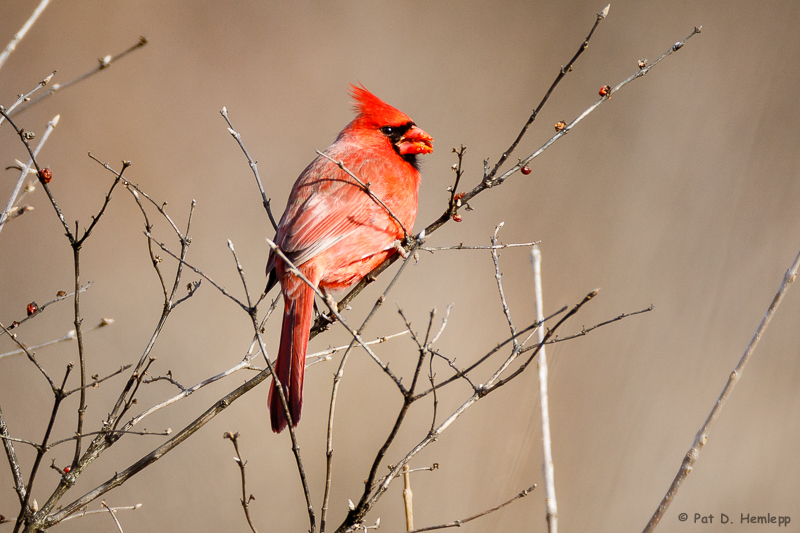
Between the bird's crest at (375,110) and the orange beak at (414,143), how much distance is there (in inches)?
2.3

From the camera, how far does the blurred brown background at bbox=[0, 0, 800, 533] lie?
3.00 metres

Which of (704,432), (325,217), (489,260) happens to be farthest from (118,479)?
(489,260)

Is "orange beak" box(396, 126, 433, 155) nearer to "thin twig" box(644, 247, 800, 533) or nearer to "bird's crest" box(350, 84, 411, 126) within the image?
"bird's crest" box(350, 84, 411, 126)

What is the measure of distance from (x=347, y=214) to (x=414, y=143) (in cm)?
46

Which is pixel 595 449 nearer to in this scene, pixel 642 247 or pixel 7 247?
pixel 642 247

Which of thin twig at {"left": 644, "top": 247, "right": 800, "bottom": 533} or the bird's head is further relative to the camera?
the bird's head

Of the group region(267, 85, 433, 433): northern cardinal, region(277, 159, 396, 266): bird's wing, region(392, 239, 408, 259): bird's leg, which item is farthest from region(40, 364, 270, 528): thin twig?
region(392, 239, 408, 259): bird's leg

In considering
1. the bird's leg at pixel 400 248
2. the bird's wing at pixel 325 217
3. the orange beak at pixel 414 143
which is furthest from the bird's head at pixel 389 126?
the bird's leg at pixel 400 248

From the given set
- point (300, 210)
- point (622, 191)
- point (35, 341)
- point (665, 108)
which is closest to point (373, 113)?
point (300, 210)

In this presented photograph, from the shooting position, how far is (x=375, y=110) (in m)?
2.33

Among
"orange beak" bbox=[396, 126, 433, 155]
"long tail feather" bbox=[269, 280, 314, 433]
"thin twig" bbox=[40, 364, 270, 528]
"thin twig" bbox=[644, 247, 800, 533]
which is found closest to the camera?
"thin twig" bbox=[644, 247, 800, 533]

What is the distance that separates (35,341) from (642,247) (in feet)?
10.8

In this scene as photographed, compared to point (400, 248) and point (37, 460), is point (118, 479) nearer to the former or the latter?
point (37, 460)

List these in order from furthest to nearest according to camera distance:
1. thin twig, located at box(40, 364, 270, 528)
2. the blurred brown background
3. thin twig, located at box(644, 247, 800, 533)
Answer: the blurred brown background
thin twig, located at box(40, 364, 270, 528)
thin twig, located at box(644, 247, 800, 533)
